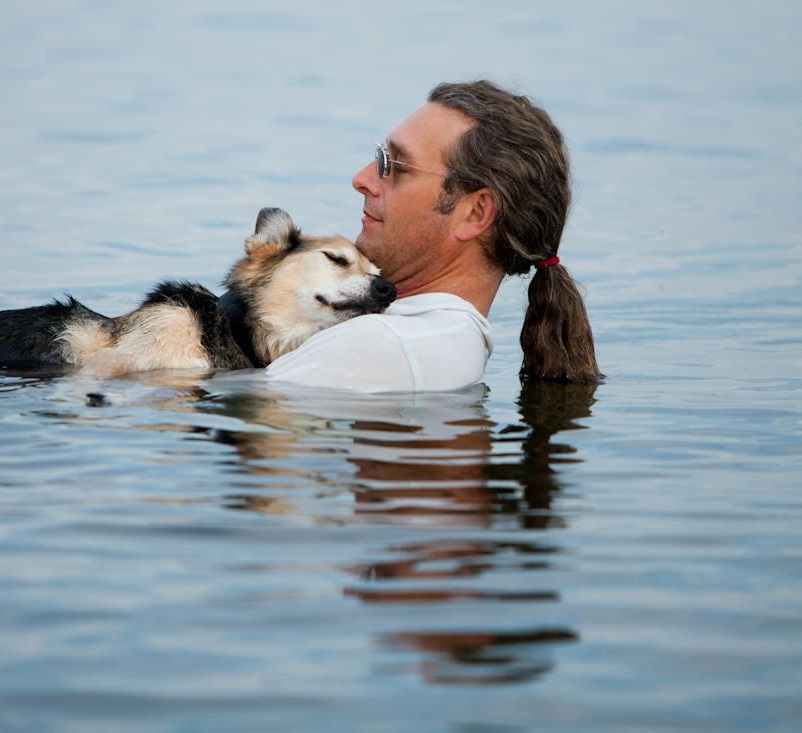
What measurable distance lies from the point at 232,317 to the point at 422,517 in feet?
8.08

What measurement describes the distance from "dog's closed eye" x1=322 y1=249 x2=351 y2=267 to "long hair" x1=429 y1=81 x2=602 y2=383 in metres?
0.48

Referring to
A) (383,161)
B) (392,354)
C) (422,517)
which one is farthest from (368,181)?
(422,517)

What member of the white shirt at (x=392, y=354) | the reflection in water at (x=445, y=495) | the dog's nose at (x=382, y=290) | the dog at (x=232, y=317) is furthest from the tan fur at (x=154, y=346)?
the dog's nose at (x=382, y=290)

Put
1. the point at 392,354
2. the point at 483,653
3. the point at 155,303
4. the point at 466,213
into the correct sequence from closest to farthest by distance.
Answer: the point at 483,653, the point at 392,354, the point at 466,213, the point at 155,303

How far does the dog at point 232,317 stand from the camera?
255 inches

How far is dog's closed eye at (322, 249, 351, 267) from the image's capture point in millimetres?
6488

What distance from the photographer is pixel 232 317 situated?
674cm


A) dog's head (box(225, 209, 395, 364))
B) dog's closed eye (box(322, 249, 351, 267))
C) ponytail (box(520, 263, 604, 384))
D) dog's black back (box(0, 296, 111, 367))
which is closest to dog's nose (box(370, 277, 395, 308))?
dog's head (box(225, 209, 395, 364))

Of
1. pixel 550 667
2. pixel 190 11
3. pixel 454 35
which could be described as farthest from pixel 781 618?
pixel 190 11

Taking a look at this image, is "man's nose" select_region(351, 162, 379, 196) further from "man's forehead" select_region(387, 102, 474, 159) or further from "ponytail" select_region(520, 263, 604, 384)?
"ponytail" select_region(520, 263, 604, 384)

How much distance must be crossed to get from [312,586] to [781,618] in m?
1.24

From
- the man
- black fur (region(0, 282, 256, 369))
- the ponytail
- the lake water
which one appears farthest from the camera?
the ponytail

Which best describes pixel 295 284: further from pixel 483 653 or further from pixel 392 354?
pixel 483 653

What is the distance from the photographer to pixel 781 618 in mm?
3824
